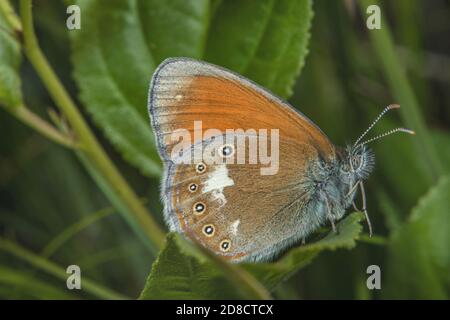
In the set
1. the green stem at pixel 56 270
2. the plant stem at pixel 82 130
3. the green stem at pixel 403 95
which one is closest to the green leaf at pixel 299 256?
the plant stem at pixel 82 130

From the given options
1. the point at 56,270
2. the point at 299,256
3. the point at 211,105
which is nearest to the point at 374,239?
the point at 211,105

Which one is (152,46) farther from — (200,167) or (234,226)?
(234,226)

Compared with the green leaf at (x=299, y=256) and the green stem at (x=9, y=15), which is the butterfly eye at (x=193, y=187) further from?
the green stem at (x=9, y=15)

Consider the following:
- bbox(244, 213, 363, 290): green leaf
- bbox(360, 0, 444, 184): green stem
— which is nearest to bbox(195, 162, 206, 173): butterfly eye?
bbox(244, 213, 363, 290): green leaf

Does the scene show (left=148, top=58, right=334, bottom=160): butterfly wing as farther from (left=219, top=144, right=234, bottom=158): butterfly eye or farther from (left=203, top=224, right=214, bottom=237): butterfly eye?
(left=203, top=224, right=214, bottom=237): butterfly eye

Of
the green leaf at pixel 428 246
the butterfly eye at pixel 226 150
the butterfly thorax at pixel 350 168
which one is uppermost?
the butterfly eye at pixel 226 150
